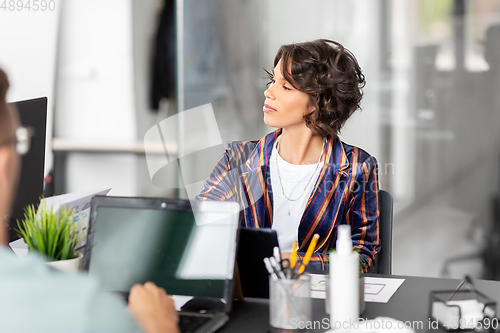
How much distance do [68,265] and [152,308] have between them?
273mm

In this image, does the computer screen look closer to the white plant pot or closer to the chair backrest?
the white plant pot

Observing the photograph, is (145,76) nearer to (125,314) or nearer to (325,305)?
(325,305)

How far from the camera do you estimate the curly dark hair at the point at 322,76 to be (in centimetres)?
159

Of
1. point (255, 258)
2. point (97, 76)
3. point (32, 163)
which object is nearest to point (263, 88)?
point (97, 76)

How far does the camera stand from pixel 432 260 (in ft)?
9.49

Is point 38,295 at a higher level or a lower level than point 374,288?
higher

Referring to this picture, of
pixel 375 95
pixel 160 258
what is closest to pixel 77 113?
pixel 375 95

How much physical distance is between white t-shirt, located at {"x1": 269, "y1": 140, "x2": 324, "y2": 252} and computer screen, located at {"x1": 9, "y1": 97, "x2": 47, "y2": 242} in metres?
0.67

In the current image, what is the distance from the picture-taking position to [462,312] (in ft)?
3.02

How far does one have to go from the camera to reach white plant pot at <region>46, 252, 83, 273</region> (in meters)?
1.04

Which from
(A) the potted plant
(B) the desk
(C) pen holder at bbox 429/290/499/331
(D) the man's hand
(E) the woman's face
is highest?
(E) the woman's face

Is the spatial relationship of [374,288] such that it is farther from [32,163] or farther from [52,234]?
[32,163]

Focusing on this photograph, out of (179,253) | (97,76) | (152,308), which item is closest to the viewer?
(152,308)

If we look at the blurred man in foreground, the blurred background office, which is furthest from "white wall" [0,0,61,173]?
the blurred man in foreground
